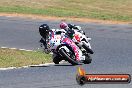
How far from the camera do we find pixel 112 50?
3103cm

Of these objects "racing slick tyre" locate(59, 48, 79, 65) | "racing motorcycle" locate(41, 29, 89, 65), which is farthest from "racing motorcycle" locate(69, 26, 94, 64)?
"racing slick tyre" locate(59, 48, 79, 65)

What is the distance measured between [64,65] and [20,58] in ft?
13.7

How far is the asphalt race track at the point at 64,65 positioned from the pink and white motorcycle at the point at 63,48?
10.7 ft

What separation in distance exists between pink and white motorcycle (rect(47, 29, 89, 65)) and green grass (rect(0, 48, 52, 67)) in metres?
8.82

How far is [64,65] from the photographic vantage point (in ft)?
70.8

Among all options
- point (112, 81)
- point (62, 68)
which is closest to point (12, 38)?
point (62, 68)

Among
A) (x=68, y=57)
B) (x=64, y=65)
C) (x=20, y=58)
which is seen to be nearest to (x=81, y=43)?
(x=68, y=57)

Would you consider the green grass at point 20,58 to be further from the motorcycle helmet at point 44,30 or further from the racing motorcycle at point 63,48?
the motorcycle helmet at point 44,30

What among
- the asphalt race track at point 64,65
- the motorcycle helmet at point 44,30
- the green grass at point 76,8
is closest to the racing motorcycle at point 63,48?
the motorcycle helmet at point 44,30

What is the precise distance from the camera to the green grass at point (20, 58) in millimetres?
23719

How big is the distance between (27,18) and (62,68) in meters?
29.9

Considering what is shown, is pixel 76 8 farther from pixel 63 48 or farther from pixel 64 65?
pixel 63 48

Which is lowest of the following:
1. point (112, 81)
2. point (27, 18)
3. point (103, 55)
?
point (27, 18)

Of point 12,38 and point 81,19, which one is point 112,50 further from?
point 81,19
